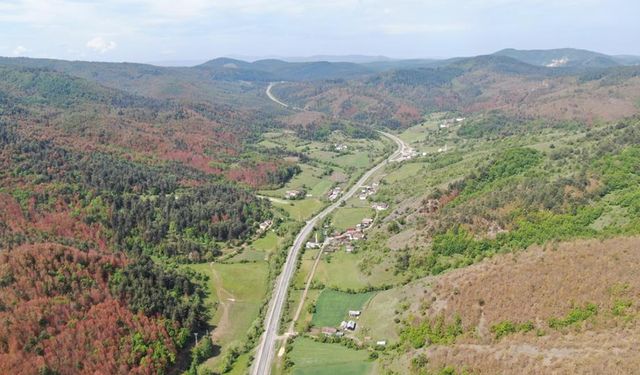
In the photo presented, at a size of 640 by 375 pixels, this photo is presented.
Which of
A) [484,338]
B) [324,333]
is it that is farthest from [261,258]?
[484,338]

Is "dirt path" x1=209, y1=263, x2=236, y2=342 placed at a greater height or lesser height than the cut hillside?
lesser

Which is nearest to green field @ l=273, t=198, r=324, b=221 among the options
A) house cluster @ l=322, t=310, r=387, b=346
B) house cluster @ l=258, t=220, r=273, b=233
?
house cluster @ l=258, t=220, r=273, b=233

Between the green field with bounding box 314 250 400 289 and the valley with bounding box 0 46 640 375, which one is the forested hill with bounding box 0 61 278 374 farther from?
the green field with bounding box 314 250 400 289

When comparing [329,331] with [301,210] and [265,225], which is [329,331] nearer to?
[265,225]

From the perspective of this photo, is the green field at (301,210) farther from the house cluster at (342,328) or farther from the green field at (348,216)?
the house cluster at (342,328)

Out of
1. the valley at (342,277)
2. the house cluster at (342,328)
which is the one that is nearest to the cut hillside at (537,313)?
the valley at (342,277)

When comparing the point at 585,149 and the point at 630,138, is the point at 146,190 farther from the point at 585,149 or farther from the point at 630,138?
the point at 630,138

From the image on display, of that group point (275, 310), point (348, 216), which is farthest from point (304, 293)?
point (348, 216)
